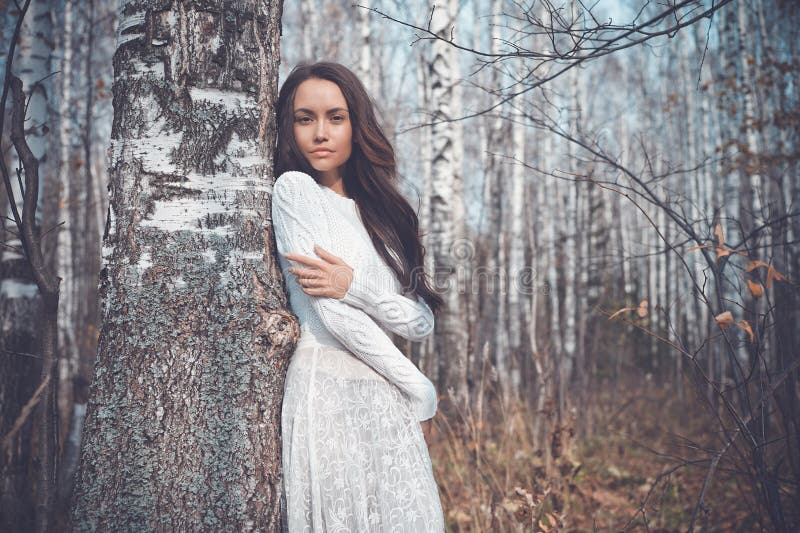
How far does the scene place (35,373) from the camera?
9.29 feet

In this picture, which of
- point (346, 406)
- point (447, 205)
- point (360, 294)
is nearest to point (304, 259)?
point (360, 294)

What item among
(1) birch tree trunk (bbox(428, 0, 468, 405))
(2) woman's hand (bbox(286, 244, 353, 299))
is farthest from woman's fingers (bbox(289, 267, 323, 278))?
(1) birch tree trunk (bbox(428, 0, 468, 405))

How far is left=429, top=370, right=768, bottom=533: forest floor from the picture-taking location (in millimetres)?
2521

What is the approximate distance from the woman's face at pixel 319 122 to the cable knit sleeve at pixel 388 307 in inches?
17.9

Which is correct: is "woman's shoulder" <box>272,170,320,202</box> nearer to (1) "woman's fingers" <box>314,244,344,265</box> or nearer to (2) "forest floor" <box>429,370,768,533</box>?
(1) "woman's fingers" <box>314,244,344,265</box>

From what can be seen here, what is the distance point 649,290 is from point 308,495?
16.0 metres

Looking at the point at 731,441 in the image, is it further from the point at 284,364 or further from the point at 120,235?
the point at 120,235

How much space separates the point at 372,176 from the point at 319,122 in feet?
0.93

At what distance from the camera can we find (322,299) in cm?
168

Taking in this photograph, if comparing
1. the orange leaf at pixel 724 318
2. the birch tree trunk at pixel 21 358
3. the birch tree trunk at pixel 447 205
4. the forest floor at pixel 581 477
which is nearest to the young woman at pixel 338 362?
the forest floor at pixel 581 477

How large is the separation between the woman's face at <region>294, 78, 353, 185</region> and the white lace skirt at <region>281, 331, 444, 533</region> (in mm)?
629

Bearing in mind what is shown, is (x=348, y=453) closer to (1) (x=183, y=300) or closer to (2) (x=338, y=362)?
(2) (x=338, y=362)

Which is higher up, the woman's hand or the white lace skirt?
the woman's hand

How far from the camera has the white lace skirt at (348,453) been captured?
1.59 meters
